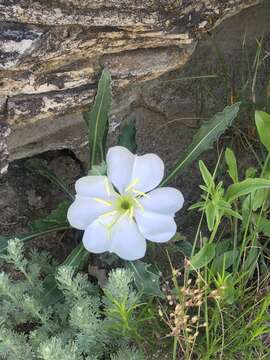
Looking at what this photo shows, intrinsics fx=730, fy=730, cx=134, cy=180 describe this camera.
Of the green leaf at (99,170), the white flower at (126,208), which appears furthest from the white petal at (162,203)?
the green leaf at (99,170)

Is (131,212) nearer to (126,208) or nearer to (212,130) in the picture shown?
(126,208)

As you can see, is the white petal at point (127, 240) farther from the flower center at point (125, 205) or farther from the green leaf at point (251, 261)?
the green leaf at point (251, 261)

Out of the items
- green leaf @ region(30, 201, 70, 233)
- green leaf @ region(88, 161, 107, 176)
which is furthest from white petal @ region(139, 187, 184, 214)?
green leaf @ region(30, 201, 70, 233)

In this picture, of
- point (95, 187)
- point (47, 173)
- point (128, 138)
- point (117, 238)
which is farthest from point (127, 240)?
point (47, 173)

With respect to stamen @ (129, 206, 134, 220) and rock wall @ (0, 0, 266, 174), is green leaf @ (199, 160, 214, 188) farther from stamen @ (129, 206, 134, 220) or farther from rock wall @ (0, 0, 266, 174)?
rock wall @ (0, 0, 266, 174)

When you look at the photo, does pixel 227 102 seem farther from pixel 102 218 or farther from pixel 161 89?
pixel 102 218

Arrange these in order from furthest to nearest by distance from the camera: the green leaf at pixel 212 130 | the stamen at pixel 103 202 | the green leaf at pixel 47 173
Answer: the green leaf at pixel 47 173 < the green leaf at pixel 212 130 < the stamen at pixel 103 202
